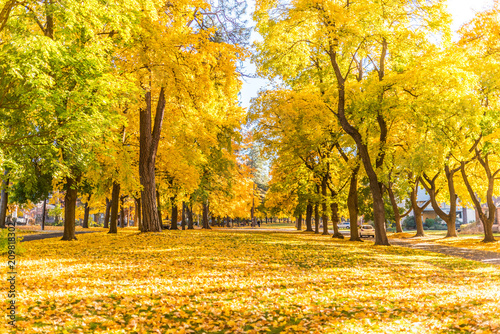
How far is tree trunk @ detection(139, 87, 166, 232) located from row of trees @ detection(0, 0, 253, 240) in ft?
0.19

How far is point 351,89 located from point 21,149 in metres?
18.0

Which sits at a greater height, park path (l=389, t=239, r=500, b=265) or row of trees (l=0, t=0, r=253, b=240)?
row of trees (l=0, t=0, r=253, b=240)

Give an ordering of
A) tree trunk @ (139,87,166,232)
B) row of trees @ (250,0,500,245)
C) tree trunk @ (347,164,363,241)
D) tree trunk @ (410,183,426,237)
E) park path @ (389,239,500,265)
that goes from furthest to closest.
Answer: tree trunk @ (410,183,426,237), tree trunk @ (347,164,363,241), tree trunk @ (139,87,166,232), row of trees @ (250,0,500,245), park path @ (389,239,500,265)

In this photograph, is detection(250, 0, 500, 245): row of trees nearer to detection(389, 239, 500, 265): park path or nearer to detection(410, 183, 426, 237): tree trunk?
detection(389, 239, 500, 265): park path

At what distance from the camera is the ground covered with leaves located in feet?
21.0

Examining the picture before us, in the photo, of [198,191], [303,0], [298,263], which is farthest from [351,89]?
[198,191]

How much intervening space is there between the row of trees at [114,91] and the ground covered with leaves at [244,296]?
4.05 metres

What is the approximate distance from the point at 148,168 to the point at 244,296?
50.6 feet

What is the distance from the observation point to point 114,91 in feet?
42.5

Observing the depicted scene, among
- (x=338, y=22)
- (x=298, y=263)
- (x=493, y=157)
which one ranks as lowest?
(x=298, y=263)

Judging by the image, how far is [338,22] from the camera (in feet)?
64.2

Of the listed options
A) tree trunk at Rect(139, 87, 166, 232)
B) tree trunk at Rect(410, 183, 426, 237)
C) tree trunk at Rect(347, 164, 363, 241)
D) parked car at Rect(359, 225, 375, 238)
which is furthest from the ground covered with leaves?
parked car at Rect(359, 225, 375, 238)

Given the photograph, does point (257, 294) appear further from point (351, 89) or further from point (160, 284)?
point (351, 89)

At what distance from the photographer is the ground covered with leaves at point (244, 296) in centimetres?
639
